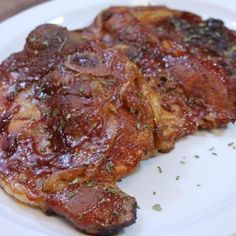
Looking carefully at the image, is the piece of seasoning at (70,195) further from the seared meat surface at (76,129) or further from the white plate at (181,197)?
the white plate at (181,197)

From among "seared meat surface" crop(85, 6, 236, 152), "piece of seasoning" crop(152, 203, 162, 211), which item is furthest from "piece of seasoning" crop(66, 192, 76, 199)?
"seared meat surface" crop(85, 6, 236, 152)

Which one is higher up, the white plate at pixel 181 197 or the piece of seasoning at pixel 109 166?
the piece of seasoning at pixel 109 166

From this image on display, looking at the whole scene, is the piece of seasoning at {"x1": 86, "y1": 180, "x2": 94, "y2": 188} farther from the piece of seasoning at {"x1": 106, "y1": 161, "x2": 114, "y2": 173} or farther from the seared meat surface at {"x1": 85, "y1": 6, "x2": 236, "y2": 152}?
the seared meat surface at {"x1": 85, "y1": 6, "x2": 236, "y2": 152}

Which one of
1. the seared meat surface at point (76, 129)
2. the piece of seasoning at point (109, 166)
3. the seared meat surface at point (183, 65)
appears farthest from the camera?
the seared meat surface at point (183, 65)

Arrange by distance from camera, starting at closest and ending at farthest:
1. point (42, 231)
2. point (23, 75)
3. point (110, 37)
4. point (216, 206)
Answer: point (42, 231) → point (216, 206) → point (23, 75) → point (110, 37)

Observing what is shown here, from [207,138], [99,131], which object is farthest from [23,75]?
[207,138]

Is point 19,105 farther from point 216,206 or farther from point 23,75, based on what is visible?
point 216,206

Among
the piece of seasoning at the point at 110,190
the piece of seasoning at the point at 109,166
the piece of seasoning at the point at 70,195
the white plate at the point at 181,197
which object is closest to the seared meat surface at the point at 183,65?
the white plate at the point at 181,197
